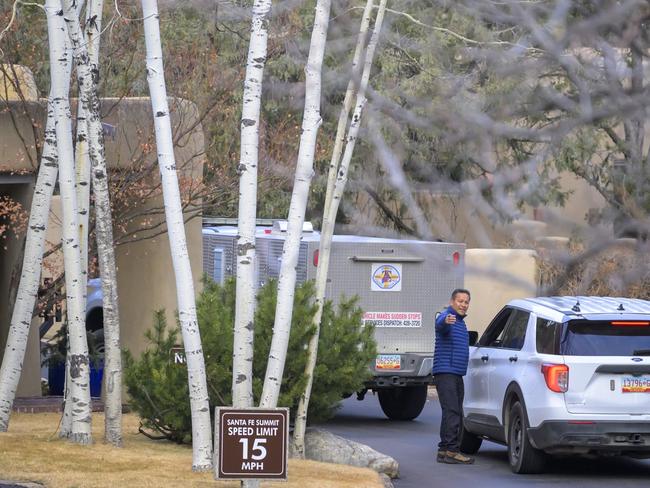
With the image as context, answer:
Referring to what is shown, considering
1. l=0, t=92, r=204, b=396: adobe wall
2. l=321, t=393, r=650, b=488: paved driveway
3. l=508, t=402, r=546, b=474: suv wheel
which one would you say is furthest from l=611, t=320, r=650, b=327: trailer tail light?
l=0, t=92, r=204, b=396: adobe wall

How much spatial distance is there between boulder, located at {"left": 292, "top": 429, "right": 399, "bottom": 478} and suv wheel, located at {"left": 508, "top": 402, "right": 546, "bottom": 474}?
1.21m

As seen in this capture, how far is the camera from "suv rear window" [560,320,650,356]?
13.1m

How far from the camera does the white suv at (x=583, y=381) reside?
12914 mm

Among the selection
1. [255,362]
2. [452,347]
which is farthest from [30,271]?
[452,347]

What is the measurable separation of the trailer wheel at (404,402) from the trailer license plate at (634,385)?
6594 mm

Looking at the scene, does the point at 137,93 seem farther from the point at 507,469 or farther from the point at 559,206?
the point at 559,206

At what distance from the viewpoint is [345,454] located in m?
13.5

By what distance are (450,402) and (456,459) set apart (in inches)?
27.5

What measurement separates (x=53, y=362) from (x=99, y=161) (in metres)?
8.61

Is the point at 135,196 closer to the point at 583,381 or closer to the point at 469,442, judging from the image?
the point at 469,442

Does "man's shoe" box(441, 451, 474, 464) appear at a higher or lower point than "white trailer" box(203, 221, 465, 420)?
lower

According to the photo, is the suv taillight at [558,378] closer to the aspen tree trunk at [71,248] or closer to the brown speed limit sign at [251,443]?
the brown speed limit sign at [251,443]

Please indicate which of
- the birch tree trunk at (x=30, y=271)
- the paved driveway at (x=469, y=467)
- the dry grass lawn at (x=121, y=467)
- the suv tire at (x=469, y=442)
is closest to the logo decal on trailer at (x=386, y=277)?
the paved driveway at (x=469, y=467)

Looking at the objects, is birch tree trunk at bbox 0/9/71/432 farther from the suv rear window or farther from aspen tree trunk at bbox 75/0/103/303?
the suv rear window
